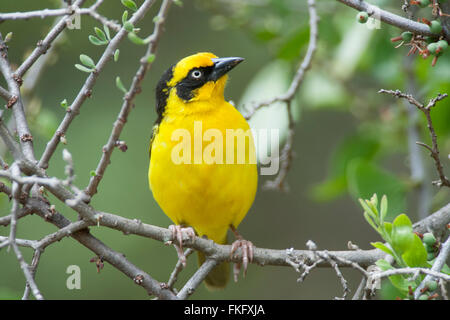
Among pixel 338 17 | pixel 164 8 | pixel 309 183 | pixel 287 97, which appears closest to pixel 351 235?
pixel 309 183

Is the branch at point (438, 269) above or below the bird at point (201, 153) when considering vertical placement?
below

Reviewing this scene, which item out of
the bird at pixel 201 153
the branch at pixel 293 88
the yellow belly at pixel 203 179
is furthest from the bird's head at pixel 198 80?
the branch at pixel 293 88

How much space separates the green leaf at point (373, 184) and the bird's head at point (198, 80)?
95cm

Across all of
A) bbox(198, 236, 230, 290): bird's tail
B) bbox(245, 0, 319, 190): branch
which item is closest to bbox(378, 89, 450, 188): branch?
bbox(245, 0, 319, 190): branch

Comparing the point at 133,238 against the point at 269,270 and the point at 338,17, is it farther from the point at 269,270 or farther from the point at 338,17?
the point at 338,17

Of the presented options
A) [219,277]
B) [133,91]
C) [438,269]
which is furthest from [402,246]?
[219,277]

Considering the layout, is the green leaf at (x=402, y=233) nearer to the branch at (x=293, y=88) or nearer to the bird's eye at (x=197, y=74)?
the branch at (x=293, y=88)

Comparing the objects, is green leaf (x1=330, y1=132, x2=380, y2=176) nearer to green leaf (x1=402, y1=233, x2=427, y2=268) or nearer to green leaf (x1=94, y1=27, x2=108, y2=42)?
green leaf (x1=402, y1=233, x2=427, y2=268)

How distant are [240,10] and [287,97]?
1.35 metres

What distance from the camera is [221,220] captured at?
3.74 metres

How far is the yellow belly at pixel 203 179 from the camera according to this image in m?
3.41

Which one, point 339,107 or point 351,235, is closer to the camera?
point 339,107

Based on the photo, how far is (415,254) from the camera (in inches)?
89.7

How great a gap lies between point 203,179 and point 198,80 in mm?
713
